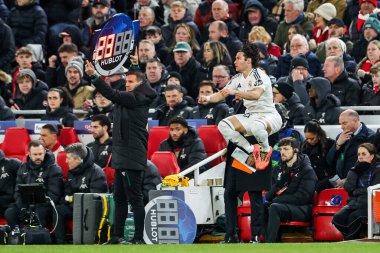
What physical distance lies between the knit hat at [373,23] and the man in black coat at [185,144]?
4.21 m

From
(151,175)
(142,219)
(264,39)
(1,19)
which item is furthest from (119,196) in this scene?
(1,19)

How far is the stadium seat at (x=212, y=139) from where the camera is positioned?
17391mm

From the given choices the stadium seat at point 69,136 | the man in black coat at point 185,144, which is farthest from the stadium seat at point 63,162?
the man in black coat at point 185,144

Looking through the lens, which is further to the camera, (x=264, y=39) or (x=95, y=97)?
(x=264, y=39)

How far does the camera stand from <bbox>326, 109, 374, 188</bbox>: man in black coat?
54.4 ft

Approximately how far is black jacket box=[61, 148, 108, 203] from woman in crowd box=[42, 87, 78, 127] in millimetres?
1975

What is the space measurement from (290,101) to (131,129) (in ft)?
11.2

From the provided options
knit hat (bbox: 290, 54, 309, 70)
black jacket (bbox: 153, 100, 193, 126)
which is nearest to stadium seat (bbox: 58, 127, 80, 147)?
black jacket (bbox: 153, 100, 193, 126)

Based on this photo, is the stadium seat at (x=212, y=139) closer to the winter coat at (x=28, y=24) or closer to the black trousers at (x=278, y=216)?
the black trousers at (x=278, y=216)

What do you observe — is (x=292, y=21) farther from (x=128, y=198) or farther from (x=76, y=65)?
(x=128, y=198)

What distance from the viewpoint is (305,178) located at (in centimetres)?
1633

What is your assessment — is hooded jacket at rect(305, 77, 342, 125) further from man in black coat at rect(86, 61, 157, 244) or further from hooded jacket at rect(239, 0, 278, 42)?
hooded jacket at rect(239, 0, 278, 42)

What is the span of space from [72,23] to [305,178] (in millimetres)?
8357

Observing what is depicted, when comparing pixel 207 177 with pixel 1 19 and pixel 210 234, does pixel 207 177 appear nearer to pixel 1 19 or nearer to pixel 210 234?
pixel 210 234
